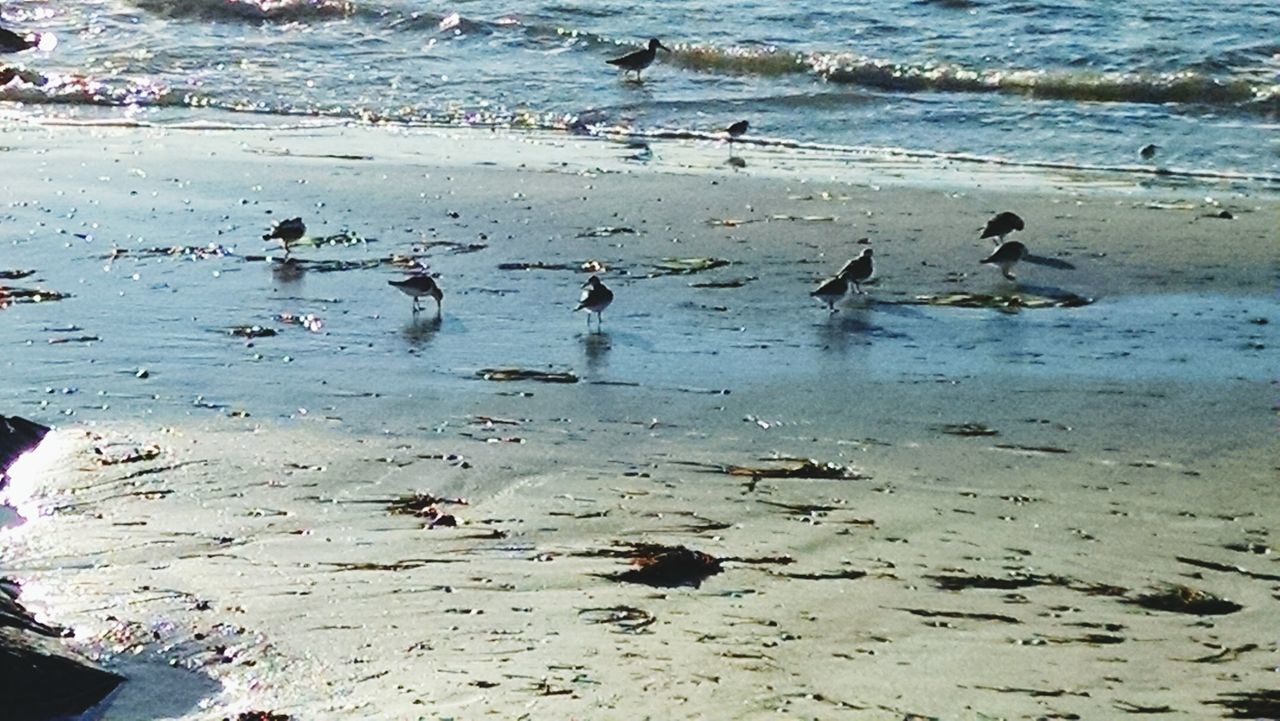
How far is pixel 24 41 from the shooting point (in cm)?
1939

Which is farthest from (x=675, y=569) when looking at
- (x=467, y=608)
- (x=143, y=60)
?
(x=143, y=60)

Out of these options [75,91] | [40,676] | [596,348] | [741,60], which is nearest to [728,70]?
[741,60]

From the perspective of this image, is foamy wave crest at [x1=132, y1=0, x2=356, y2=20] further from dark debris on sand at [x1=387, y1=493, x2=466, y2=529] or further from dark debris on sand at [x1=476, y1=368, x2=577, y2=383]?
dark debris on sand at [x1=387, y1=493, x2=466, y2=529]

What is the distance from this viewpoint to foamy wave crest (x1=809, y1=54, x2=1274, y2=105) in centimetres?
1706

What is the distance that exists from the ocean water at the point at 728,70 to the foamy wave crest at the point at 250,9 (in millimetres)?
35

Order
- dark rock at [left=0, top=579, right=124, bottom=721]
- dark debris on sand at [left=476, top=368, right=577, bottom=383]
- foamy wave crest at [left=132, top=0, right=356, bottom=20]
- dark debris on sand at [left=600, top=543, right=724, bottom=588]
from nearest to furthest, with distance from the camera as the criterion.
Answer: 1. dark rock at [left=0, top=579, right=124, bottom=721]
2. dark debris on sand at [left=600, top=543, right=724, bottom=588]
3. dark debris on sand at [left=476, top=368, right=577, bottom=383]
4. foamy wave crest at [left=132, top=0, right=356, bottom=20]

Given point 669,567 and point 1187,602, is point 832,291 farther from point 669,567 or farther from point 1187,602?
point 1187,602

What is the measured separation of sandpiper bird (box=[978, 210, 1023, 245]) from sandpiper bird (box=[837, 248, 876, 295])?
1227 mm

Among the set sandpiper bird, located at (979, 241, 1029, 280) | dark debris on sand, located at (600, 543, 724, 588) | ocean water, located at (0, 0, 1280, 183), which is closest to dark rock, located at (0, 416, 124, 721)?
dark debris on sand, located at (600, 543, 724, 588)

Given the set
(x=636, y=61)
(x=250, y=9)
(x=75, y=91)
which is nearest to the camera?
(x=75, y=91)

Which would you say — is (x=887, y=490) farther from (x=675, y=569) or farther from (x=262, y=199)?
(x=262, y=199)

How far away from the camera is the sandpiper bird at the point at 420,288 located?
9.21m

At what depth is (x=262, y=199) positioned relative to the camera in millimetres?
12305

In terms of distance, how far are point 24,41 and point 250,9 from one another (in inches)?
162
